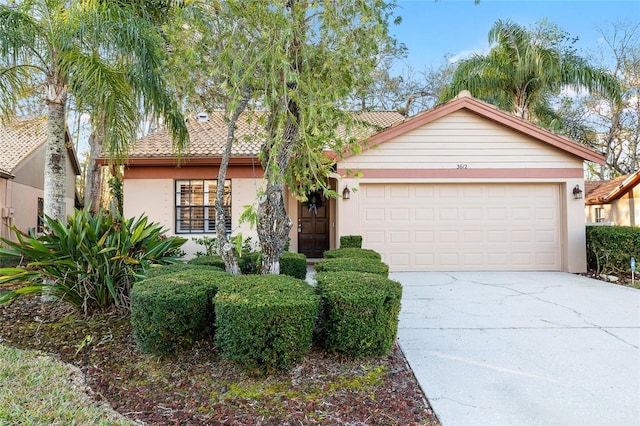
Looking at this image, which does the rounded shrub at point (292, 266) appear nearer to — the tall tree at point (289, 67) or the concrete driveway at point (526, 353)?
the tall tree at point (289, 67)

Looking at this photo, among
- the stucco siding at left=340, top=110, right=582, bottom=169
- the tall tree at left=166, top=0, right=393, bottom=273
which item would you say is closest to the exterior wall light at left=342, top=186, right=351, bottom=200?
the stucco siding at left=340, top=110, right=582, bottom=169

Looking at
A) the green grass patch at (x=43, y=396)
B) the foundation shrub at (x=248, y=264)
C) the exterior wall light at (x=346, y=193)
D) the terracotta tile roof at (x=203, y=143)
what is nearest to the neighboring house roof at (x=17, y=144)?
the terracotta tile roof at (x=203, y=143)

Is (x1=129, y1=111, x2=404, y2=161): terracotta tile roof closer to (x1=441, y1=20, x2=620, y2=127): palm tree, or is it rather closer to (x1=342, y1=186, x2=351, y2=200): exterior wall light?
(x1=342, y1=186, x2=351, y2=200): exterior wall light

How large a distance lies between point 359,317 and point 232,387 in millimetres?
1291

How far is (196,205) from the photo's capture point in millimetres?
9984

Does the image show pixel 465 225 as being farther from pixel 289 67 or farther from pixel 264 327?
pixel 264 327

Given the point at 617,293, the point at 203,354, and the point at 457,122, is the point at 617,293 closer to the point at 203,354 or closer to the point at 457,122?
the point at 457,122

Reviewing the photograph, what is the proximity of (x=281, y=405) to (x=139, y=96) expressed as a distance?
540 centimetres

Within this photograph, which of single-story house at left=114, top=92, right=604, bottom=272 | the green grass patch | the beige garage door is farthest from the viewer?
the beige garage door

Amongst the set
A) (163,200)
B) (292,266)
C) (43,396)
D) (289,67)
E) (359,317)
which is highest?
(289,67)

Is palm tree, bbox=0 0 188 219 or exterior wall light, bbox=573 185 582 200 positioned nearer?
palm tree, bbox=0 0 188 219

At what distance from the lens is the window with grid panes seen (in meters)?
9.95

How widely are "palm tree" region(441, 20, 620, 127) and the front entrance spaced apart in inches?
266

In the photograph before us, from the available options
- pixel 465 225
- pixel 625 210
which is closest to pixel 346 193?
pixel 465 225
